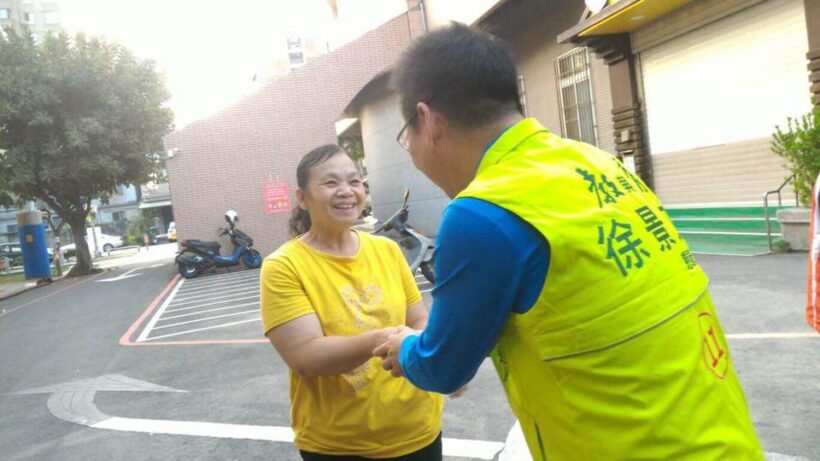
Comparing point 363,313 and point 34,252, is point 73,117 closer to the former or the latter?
point 34,252

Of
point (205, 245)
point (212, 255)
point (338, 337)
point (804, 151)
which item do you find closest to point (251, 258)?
point (212, 255)

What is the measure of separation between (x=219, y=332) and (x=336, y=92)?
1211 centimetres

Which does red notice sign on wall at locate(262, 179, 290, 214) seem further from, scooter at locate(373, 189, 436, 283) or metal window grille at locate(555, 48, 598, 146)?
scooter at locate(373, 189, 436, 283)

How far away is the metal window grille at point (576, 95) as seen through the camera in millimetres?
13773

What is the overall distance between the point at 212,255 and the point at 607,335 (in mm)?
17938

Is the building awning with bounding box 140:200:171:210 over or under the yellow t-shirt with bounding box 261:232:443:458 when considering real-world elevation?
over

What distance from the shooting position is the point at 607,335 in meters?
1.30

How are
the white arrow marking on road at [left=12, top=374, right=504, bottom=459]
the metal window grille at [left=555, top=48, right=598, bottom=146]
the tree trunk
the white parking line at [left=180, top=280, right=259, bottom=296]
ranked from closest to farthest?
the white arrow marking on road at [left=12, top=374, right=504, bottom=459], the metal window grille at [left=555, top=48, right=598, bottom=146], the white parking line at [left=180, top=280, right=259, bottom=296], the tree trunk

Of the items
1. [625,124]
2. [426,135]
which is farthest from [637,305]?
[625,124]

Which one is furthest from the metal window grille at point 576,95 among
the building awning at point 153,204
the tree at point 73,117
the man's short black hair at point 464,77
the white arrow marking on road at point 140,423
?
the building awning at point 153,204

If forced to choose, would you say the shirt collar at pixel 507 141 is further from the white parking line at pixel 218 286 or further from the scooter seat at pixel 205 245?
the scooter seat at pixel 205 245

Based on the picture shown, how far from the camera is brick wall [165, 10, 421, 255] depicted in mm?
19703

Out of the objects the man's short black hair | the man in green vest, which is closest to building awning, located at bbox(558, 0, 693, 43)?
the man's short black hair

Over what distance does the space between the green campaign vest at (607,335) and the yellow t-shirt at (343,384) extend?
927mm
